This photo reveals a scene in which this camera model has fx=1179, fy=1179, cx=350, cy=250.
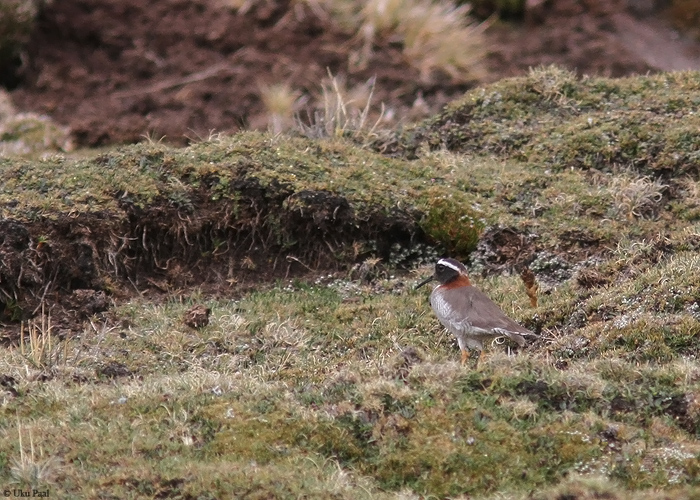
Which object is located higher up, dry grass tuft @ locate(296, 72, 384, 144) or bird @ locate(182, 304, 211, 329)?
dry grass tuft @ locate(296, 72, 384, 144)

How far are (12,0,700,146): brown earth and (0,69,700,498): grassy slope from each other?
3.91 metres

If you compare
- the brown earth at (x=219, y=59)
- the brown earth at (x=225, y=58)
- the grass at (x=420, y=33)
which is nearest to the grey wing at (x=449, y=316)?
the brown earth at (x=225, y=58)

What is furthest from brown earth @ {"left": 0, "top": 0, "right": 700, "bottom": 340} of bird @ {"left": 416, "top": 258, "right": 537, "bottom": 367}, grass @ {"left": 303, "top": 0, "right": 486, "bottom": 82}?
bird @ {"left": 416, "top": 258, "right": 537, "bottom": 367}

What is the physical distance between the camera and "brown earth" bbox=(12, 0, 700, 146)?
15.3m

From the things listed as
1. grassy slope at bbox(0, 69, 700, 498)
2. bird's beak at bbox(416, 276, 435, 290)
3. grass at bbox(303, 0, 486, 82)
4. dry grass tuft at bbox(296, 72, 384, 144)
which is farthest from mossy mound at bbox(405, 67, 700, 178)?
grass at bbox(303, 0, 486, 82)

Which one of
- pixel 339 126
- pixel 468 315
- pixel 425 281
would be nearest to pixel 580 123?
pixel 339 126

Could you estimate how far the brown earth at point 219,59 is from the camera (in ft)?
50.3

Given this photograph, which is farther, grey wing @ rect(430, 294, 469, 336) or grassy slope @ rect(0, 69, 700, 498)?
grey wing @ rect(430, 294, 469, 336)

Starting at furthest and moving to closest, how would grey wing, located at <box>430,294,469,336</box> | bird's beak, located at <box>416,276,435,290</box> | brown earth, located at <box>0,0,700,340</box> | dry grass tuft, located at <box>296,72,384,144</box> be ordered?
brown earth, located at <box>0,0,700,340</box>
dry grass tuft, located at <box>296,72,384,144</box>
bird's beak, located at <box>416,276,435,290</box>
grey wing, located at <box>430,294,469,336</box>

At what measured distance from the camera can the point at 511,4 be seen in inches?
705

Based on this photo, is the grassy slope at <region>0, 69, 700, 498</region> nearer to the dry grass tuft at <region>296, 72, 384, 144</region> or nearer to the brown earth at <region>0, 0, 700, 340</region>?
the dry grass tuft at <region>296, 72, 384, 144</region>

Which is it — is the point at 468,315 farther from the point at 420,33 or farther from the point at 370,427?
the point at 420,33

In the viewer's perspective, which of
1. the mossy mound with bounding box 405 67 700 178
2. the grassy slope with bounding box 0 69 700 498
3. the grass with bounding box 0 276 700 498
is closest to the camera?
the grass with bounding box 0 276 700 498

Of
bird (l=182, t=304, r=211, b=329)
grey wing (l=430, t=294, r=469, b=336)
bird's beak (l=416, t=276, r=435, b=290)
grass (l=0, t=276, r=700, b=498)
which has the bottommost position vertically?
bird's beak (l=416, t=276, r=435, b=290)
